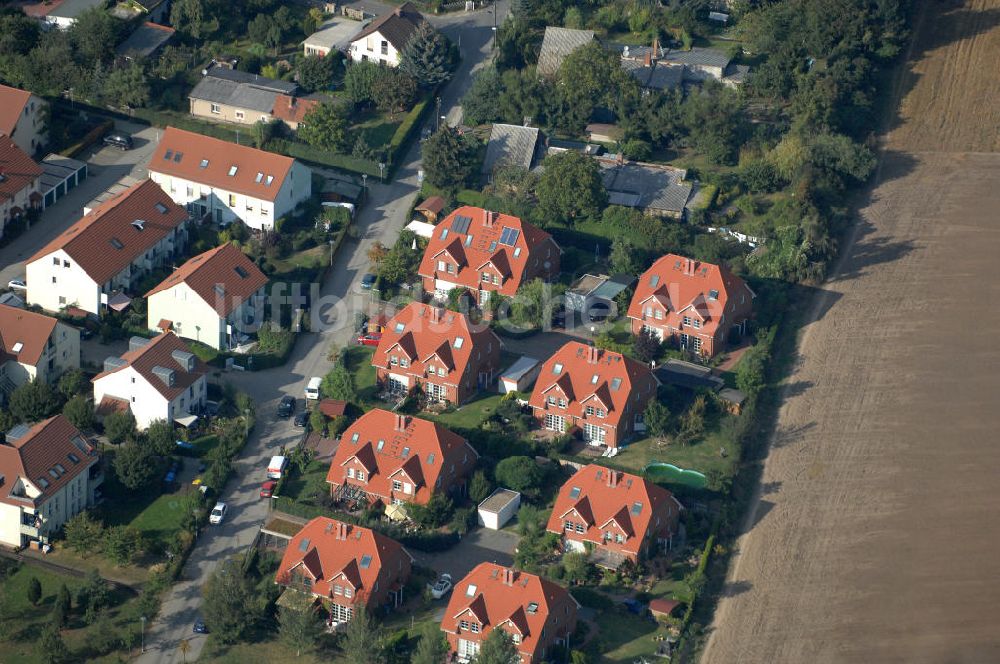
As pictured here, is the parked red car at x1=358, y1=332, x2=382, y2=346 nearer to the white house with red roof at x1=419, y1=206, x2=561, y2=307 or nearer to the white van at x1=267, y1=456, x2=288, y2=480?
the white house with red roof at x1=419, y1=206, x2=561, y2=307

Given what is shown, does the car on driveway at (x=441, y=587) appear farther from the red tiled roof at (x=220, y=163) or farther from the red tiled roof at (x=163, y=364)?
the red tiled roof at (x=220, y=163)

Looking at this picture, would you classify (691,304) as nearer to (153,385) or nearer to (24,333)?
(153,385)

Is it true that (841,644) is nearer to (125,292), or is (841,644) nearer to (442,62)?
(125,292)

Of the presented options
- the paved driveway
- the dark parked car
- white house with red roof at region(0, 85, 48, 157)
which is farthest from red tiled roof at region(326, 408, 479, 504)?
white house with red roof at region(0, 85, 48, 157)

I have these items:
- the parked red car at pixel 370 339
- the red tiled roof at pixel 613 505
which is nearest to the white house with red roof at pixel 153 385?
the parked red car at pixel 370 339

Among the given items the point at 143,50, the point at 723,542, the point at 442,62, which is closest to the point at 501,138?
the point at 442,62
